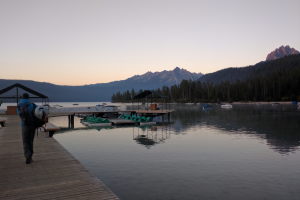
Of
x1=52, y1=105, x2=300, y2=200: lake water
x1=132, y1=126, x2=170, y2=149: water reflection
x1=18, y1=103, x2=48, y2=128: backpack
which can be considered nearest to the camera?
x1=18, y1=103, x2=48, y2=128: backpack

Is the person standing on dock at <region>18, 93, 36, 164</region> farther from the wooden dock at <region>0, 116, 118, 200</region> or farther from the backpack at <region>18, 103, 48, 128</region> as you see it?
the wooden dock at <region>0, 116, 118, 200</region>

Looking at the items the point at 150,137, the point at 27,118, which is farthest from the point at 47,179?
the point at 150,137

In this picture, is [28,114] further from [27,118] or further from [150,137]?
[150,137]

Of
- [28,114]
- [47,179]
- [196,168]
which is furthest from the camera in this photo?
[196,168]

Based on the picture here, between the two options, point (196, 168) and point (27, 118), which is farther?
point (196, 168)

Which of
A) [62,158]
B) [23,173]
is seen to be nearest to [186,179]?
[62,158]

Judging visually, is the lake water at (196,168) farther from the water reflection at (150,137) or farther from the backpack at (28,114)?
the backpack at (28,114)

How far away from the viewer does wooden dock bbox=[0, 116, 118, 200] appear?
7653 millimetres

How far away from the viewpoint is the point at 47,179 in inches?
361

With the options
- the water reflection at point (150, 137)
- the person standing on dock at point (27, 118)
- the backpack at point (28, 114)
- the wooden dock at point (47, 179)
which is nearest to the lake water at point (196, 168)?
the water reflection at point (150, 137)

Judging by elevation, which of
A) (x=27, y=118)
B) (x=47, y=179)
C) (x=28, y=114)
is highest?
(x=28, y=114)

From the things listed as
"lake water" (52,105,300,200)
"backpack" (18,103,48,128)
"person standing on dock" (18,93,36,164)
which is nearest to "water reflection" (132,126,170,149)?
"lake water" (52,105,300,200)

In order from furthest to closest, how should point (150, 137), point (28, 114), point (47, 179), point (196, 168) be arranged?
point (150, 137)
point (196, 168)
point (28, 114)
point (47, 179)

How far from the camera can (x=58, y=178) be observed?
30.5ft
